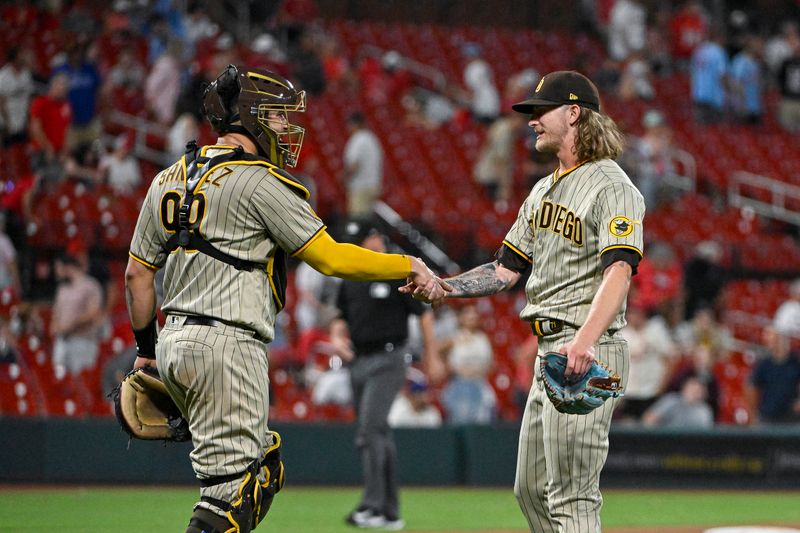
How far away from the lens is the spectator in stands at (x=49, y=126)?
1306cm

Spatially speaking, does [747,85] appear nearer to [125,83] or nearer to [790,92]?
[790,92]

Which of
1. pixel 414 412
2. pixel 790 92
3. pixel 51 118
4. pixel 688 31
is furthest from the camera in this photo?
pixel 688 31

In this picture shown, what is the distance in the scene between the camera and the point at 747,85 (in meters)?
21.8

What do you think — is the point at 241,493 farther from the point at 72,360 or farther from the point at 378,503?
the point at 72,360

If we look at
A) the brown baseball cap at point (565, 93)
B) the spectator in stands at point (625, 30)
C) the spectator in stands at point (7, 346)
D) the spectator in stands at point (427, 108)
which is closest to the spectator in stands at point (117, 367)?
the spectator in stands at point (7, 346)

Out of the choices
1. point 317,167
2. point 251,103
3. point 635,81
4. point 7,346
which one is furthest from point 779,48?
point 251,103

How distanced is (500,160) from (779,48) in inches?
331

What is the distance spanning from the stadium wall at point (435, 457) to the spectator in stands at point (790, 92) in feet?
35.9

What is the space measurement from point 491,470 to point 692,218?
24.3ft

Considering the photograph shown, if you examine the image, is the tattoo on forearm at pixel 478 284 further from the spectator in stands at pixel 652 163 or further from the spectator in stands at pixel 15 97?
the spectator in stands at pixel 652 163

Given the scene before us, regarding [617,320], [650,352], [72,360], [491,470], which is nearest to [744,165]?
[650,352]

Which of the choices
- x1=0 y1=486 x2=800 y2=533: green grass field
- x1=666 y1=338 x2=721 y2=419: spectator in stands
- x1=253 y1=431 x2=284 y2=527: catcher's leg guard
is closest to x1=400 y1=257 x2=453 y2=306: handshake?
x1=253 y1=431 x2=284 y2=527: catcher's leg guard

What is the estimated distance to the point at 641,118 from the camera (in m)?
20.6

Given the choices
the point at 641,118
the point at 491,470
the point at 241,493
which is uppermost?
the point at 641,118
